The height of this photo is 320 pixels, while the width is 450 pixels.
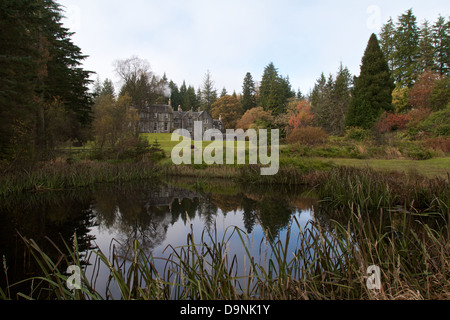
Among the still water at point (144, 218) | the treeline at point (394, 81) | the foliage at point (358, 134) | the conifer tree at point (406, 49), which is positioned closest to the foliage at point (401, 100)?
the treeline at point (394, 81)

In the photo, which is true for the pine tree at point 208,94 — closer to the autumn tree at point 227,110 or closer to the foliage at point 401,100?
the autumn tree at point 227,110

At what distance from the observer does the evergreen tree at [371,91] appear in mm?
22484

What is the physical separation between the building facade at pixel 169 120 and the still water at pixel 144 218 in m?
37.1

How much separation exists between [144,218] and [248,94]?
49.2 meters

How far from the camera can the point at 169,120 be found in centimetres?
Answer: 4881

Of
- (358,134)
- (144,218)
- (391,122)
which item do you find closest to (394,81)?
(391,122)

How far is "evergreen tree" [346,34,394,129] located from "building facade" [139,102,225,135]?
27.9 metres

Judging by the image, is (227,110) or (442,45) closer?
(442,45)

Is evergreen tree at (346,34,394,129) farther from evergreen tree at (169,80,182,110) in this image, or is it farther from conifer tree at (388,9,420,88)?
evergreen tree at (169,80,182,110)

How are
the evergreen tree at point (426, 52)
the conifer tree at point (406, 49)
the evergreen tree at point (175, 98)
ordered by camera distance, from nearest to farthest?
the evergreen tree at point (426, 52)
the conifer tree at point (406, 49)
the evergreen tree at point (175, 98)

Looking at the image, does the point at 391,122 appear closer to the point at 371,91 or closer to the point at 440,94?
the point at 371,91
